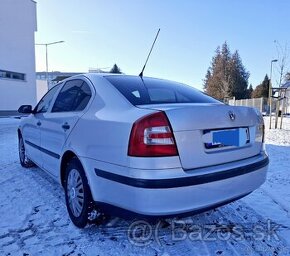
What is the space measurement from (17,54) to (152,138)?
25.2 metres

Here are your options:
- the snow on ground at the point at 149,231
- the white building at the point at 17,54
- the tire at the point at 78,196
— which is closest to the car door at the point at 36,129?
the snow on ground at the point at 149,231

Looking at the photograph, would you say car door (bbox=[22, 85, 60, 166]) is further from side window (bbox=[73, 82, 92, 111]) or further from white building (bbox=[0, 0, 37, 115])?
white building (bbox=[0, 0, 37, 115])

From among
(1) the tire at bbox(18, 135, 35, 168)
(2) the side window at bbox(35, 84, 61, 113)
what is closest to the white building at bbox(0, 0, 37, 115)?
(1) the tire at bbox(18, 135, 35, 168)

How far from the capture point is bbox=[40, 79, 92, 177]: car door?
321cm

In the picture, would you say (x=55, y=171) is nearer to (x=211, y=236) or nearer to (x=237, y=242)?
(x=211, y=236)

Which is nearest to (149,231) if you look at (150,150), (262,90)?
(150,150)

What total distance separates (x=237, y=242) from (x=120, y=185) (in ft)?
4.05

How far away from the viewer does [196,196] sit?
7.78 ft

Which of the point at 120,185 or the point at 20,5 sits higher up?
the point at 20,5

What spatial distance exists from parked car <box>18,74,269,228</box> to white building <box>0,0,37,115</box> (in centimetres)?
2213

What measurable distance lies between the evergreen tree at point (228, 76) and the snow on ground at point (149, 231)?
55.6 m

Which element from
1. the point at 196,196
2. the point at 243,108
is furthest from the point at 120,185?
the point at 243,108

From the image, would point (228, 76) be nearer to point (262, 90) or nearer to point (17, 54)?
point (262, 90)

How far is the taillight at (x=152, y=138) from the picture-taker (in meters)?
2.29
